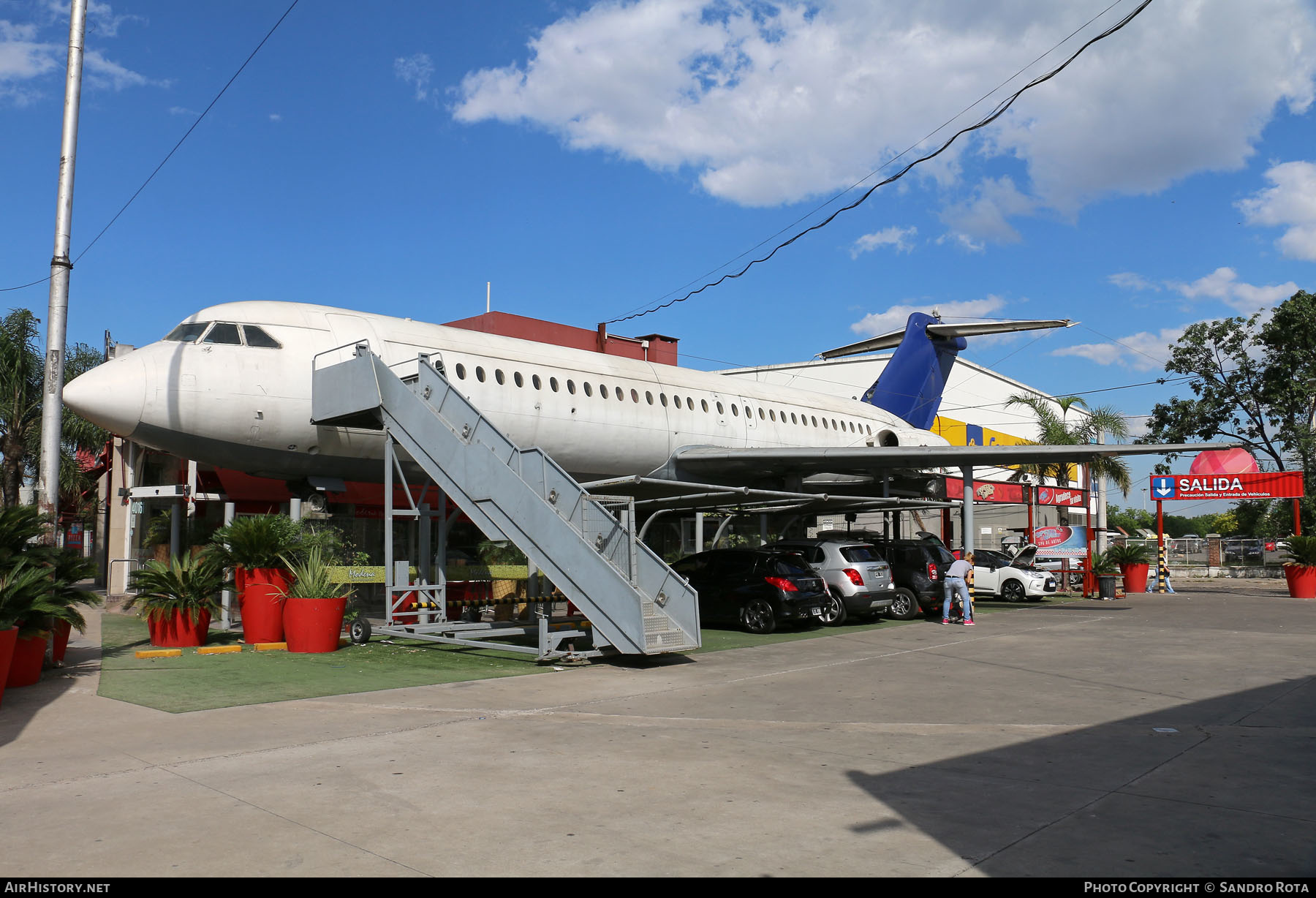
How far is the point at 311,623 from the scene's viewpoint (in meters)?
13.1

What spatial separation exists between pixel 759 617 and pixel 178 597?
9467mm

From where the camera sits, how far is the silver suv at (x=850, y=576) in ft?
60.1

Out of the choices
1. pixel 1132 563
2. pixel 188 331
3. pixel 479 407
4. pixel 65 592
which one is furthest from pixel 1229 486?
pixel 65 592

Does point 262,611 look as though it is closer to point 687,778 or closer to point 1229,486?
point 687,778

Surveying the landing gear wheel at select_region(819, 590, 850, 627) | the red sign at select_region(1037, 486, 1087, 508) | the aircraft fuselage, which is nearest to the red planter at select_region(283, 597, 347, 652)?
the aircraft fuselage

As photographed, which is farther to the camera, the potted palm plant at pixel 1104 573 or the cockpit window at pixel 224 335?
the potted palm plant at pixel 1104 573

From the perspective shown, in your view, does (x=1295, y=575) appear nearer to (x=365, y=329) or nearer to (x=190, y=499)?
(x=365, y=329)

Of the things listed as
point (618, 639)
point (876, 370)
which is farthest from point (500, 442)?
point (876, 370)

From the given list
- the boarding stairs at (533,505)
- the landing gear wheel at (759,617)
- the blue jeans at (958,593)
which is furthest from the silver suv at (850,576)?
the boarding stairs at (533,505)

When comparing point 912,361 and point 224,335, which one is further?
point 912,361

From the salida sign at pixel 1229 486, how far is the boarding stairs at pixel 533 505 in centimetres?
2629

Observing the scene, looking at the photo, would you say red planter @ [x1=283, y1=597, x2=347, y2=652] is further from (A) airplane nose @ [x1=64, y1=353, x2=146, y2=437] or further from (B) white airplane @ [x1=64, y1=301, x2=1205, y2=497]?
(A) airplane nose @ [x1=64, y1=353, x2=146, y2=437]

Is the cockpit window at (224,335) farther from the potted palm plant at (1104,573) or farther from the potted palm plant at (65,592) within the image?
the potted palm plant at (1104,573)

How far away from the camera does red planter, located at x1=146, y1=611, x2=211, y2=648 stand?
530 inches
